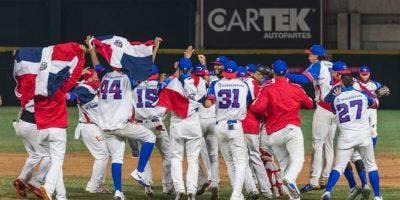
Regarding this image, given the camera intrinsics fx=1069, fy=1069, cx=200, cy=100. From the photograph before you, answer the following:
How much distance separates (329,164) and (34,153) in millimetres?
4768

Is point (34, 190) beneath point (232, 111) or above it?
beneath

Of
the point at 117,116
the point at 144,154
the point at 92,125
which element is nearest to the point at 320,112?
the point at 144,154

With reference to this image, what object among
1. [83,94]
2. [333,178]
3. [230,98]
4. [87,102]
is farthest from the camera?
[87,102]

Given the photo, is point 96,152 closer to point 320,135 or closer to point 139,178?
point 139,178

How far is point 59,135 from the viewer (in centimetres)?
1369

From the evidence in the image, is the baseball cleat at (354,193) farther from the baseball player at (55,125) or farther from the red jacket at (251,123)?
the baseball player at (55,125)

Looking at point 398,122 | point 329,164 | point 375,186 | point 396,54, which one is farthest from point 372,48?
point 375,186

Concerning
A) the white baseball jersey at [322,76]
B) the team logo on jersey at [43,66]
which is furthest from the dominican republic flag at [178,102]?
the white baseball jersey at [322,76]

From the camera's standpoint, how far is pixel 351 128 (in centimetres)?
1445

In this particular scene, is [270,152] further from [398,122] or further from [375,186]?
[398,122]

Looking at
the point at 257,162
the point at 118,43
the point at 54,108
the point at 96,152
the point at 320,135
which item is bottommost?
the point at 257,162

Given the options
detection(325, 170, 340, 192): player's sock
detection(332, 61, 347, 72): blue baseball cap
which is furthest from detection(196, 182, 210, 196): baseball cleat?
detection(332, 61, 347, 72): blue baseball cap

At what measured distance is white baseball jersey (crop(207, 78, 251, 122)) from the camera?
14633 mm

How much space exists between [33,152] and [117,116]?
4.25 feet
